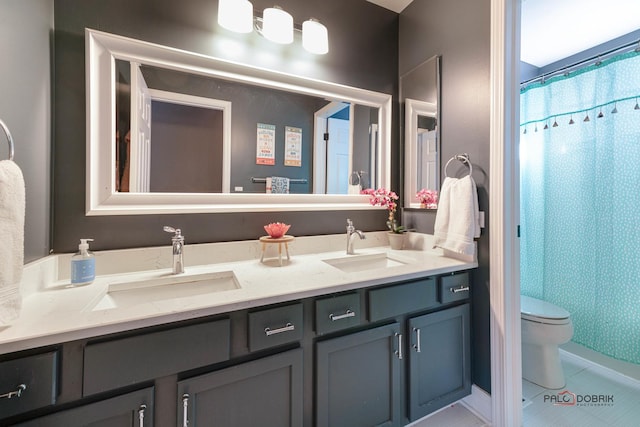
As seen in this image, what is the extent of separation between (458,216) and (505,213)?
0.19 m

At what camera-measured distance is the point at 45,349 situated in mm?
622

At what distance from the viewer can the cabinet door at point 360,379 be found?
0.95 m

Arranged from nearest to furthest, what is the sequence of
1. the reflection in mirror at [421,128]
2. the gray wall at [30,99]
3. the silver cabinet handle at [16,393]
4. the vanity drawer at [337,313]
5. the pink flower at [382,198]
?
1. the silver cabinet handle at [16,393]
2. the gray wall at [30,99]
3. the vanity drawer at [337,313]
4. the reflection in mirror at [421,128]
5. the pink flower at [382,198]

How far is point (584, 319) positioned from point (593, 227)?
64cm

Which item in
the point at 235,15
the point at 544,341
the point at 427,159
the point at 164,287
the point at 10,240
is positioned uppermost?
the point at 235,15

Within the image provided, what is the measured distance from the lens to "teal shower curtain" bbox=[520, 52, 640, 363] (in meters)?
1.62

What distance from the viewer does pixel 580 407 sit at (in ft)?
4.56

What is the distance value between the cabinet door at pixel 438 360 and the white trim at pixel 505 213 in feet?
0.43

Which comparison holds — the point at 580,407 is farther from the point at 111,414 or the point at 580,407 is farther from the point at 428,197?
the point at 111,414

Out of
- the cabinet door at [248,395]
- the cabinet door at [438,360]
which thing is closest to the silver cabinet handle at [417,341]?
the cabinet door at [438,360]

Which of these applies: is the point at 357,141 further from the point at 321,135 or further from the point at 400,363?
the point at 400,363

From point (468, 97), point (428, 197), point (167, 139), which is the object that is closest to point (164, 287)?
point (167, 139)

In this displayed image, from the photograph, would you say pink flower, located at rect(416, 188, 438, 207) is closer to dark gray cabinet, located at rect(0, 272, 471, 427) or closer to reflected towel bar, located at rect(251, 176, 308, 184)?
dark gray cabinet, located at rect(0, 272, 471, 427)

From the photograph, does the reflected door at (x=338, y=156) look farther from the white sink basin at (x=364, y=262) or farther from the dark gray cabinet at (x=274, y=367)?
the dark gray cabinet at (x=274, y=367)
